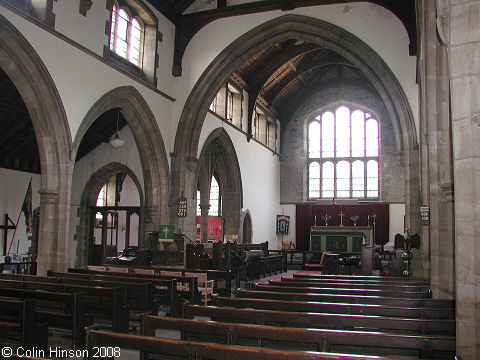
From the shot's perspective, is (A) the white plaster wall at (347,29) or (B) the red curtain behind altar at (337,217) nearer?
Result: (A) the white plaster wall at (347,29)

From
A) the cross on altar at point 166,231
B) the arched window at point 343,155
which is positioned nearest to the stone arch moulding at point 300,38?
the cross on altar at point 166,231

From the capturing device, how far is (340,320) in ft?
11.6

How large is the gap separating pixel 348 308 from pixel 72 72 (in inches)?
293

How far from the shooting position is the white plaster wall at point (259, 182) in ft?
57.4

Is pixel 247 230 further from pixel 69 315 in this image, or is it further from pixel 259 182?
pixel 69 315

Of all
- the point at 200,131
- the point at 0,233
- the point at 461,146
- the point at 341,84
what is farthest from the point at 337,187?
the point at 461,146

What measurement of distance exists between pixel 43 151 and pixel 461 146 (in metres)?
7.77

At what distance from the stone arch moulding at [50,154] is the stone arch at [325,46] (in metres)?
4.36

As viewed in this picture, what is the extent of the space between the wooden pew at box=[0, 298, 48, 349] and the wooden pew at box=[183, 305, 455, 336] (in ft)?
4.07

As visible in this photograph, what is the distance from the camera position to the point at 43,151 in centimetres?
887

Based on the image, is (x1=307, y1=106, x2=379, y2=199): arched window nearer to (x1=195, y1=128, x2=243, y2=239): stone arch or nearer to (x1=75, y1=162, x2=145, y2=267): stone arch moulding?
(x1=195, y1=128, x2=243, y2=239): stone arch

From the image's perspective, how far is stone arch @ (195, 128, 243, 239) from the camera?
669 inches

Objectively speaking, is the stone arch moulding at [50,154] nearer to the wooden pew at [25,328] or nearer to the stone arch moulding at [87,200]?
the wooden pew at [25,328]

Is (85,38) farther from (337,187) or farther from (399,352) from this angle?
(337,187)
